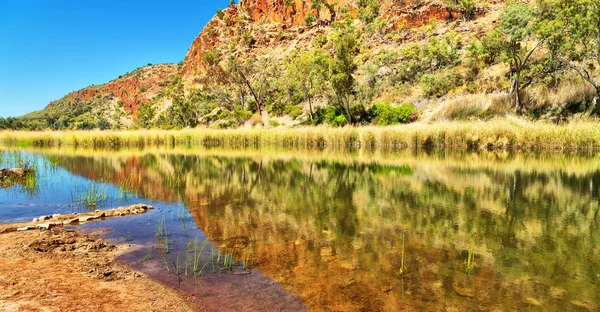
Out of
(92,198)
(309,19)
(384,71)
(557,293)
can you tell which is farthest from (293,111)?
(309,19)

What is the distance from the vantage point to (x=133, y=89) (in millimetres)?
116812

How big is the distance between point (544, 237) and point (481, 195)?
3.15 m

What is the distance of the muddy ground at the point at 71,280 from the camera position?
9.79 ft

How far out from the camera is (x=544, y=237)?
5.11 meters

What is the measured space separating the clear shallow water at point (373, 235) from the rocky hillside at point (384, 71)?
19735 mm

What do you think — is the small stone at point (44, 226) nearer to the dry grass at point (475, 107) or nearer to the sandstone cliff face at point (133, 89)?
the dry grass at point (475, 107)

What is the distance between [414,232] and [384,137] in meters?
18.9

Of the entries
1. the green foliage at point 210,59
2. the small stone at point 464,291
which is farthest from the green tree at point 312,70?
the small stone at point 464,291

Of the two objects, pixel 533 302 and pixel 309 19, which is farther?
pixel 309 19

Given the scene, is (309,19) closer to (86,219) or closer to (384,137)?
(384,137)

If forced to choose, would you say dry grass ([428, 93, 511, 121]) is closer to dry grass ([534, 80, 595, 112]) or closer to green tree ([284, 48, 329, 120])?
dry grass ([534, 80, 595, 112])

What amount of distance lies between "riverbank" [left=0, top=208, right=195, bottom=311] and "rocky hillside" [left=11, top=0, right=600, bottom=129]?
2752 cm

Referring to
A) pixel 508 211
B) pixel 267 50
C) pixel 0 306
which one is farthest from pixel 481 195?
pixel 267 50

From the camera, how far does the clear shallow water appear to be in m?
3.48
